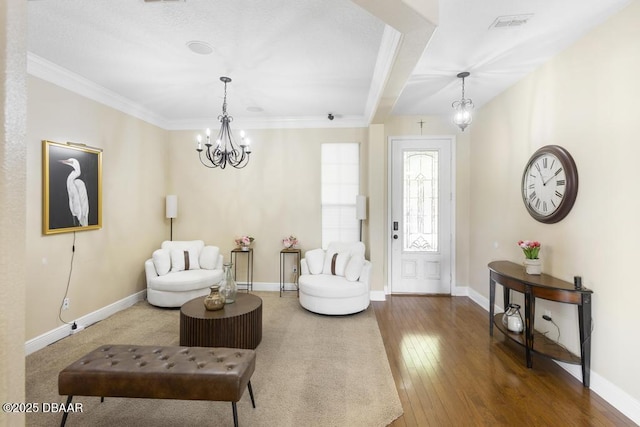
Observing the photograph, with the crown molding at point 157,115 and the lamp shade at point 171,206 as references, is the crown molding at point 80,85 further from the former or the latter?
the lamp shade at point 171,206

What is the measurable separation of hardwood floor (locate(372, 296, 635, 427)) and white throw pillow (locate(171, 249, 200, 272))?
2.95 m

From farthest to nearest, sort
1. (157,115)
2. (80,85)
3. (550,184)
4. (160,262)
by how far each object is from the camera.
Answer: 1. (157,115)
2. (160,262)
3. (80,85)
4. (550,184)

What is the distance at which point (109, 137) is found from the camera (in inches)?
160

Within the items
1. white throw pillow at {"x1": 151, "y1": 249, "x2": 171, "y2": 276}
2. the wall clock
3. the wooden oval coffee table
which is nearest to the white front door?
the wall clock

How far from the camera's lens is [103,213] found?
13.0ft

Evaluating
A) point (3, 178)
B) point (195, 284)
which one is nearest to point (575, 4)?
point (3, 178)

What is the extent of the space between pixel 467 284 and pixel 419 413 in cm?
327

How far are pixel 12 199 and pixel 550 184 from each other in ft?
12.5

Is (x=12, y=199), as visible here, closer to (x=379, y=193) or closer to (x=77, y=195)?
(x=77, y=195)

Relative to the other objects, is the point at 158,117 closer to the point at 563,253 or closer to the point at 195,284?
the point at 195,284

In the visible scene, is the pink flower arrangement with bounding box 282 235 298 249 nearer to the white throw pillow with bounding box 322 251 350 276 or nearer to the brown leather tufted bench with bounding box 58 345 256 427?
the white throw pillow with bounding box 322 251 350 276

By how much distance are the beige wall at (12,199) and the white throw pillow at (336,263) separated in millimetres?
3644

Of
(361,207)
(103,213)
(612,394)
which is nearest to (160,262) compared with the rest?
(103,213)

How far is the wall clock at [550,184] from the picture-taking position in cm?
270
